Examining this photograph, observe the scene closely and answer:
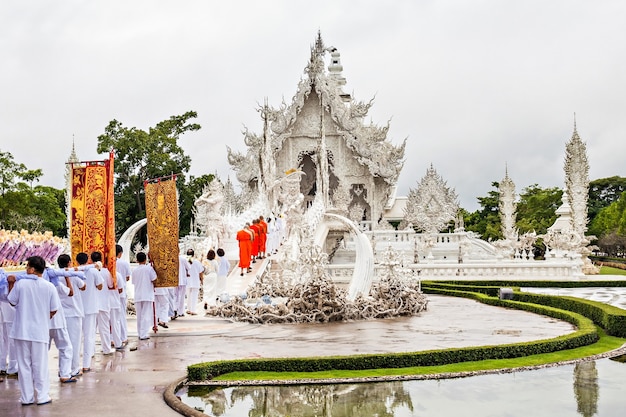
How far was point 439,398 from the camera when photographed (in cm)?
699

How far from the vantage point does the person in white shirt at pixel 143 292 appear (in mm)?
10398

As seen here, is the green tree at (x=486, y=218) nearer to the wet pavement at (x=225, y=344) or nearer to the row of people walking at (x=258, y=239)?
the row of people walking at (x=258, y=239)

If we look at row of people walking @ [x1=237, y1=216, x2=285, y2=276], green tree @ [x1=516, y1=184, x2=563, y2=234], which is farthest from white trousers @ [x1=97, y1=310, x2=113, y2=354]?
green tree @ [x1=516, y1=184, x2=563, y2=234]

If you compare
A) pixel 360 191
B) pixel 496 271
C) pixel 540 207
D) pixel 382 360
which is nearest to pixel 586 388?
pixel 382 360

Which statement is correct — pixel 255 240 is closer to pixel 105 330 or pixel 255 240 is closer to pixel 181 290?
pixel 181 290

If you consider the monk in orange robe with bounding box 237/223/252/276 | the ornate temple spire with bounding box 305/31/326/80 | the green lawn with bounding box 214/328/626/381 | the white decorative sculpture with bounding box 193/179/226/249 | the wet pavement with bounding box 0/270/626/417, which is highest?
the ornate temple spire with bounding box 305/31/326/80

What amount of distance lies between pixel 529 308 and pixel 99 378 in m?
8.86

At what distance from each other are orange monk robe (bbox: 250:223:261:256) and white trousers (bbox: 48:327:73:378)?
1010 cm

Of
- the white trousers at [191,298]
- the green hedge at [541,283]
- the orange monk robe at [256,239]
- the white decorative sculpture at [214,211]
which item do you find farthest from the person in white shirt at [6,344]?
the green hedge at [541,283]

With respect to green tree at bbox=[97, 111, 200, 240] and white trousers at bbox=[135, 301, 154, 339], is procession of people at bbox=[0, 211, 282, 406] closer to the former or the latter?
white trousers at bbox=[135, 301, 154, 339]

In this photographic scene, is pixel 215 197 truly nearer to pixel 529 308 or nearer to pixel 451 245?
pixel 529 308

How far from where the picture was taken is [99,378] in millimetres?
7727

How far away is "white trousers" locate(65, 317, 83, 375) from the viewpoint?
307 inches

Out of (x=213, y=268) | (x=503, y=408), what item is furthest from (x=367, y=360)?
(x=213, y=268)
